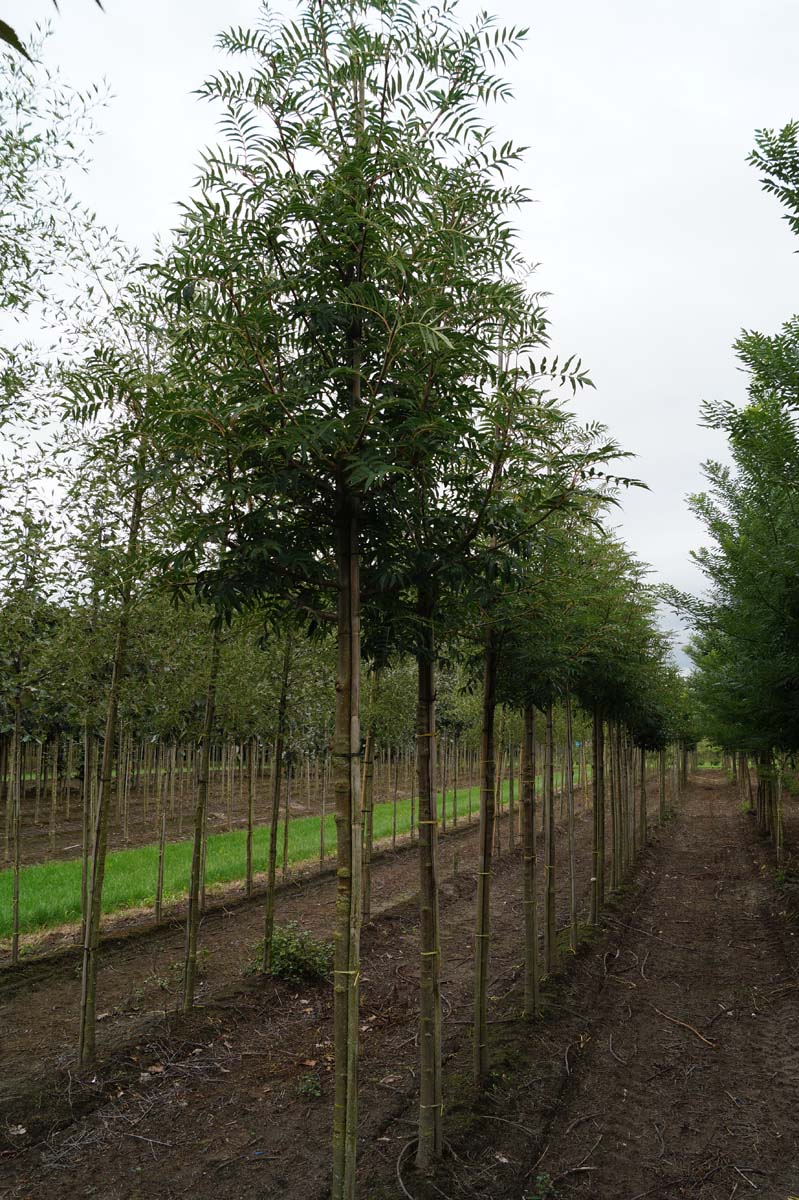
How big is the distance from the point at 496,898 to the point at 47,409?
33.7 ft

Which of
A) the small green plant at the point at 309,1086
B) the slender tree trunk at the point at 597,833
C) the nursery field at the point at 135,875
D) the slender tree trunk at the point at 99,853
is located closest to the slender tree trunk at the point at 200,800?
the slender tree trunk at the point at 99,853

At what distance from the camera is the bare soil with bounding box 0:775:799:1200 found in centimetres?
476

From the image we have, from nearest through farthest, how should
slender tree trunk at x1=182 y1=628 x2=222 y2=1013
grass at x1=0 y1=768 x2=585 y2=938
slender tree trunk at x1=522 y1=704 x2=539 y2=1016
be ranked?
slender tree trunk at x1=522 y1=704 x2=539 y2=1016
slender tree trunk at x1=182 y1=628 x2=222 y2=1013
grass at x1=0 y1=768 x2=585 y2=938

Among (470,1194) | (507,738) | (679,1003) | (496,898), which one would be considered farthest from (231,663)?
(507,738)

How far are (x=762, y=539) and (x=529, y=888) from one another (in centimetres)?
415

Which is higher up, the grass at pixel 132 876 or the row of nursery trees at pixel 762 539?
the row of nursery trees at pixel 762 539

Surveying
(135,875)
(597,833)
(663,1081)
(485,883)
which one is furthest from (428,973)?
(135,875)

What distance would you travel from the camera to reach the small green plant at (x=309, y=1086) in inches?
227

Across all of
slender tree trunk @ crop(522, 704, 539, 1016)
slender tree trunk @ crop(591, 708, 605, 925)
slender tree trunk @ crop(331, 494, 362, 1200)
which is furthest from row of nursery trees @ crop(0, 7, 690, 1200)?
slender tree trunk @ crop(591, 708, 605, 925)

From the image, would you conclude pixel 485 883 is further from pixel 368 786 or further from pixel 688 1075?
pixel 368 786

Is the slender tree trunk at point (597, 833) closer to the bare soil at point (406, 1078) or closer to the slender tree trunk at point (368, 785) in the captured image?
the bare soil at point (406, 1078)

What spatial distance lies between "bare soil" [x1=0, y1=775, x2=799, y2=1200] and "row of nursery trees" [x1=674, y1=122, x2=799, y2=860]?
314cm

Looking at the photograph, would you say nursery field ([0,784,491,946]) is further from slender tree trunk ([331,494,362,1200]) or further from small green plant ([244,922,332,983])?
slender tree trunk ([331,494,362,1200])

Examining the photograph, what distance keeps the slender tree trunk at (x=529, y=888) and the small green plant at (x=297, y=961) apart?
2266 mm
